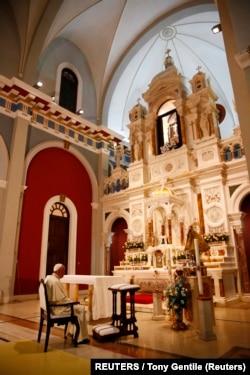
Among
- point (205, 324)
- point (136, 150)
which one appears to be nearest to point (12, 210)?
point (136, 150)

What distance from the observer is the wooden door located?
403 inches

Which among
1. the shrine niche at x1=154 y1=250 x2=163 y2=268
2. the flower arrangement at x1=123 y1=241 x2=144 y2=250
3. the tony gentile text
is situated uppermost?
the flower arrangement at x1=123 y1=241 x2=144 y2=250

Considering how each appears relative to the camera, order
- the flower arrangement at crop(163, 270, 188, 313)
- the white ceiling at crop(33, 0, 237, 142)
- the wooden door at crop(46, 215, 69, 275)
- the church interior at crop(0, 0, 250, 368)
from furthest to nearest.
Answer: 1. the white ceiling at crop(33, 0, 237, 142)
2. the wooden door at crop(46, 215, 69, 275)
3. the church interior at crop(0, 0, 250, 368)
4. the flower arrangement at crop(163, 270, 188, 313)

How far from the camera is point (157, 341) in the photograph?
12.2 feet

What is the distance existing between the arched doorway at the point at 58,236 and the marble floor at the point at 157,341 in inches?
193

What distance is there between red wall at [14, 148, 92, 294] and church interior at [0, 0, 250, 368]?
0.05 meters

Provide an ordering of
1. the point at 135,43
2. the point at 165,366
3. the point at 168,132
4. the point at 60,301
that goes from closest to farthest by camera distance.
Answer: the point at 165,366 → the point at 60,301 → the point at 168,132 → the point at 135,43

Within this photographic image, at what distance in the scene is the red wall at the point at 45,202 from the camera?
29.8ft

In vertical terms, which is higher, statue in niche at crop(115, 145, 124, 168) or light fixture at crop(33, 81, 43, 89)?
light fixture at crop(33, 81, 43, 89)

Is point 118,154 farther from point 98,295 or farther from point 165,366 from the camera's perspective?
point 165,366

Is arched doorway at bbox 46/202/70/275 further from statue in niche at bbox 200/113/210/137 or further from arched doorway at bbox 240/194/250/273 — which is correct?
arched doorway at bbox 240/194/250/273

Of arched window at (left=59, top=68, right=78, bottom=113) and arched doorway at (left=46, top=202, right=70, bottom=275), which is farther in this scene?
arched window at (left=59, top=68, right=78, bottom=113)

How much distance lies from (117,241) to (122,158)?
422cm

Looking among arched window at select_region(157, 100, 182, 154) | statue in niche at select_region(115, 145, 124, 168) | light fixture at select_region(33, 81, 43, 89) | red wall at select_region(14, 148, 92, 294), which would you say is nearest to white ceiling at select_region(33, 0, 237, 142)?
statue in niche at select_region(115, 145, 124, 168)
